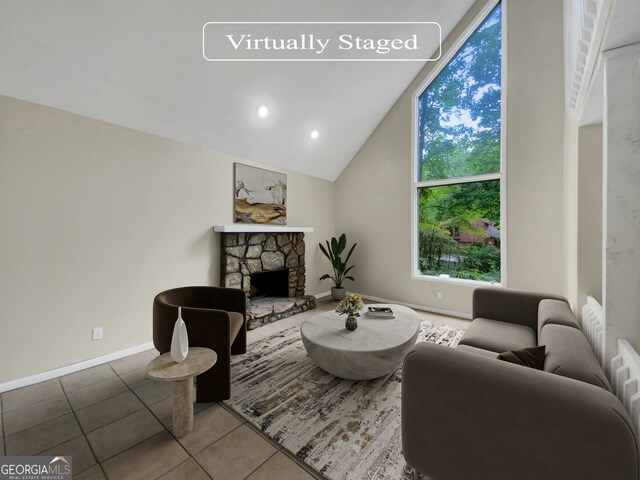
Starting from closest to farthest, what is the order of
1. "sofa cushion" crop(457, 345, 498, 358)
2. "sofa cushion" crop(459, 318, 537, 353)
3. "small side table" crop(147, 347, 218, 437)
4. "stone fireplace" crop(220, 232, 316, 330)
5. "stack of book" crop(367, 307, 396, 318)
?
"small side table" crop(147, 347, 218, 437)
"sofa cushion" crop(457, 345, 498, 358)
"sofa cushion" crop(459, 318, 537, 353)
"stack of book" crop(367, 307, 396, 318)
"stone fireplace" crop(220, 232, 316, 330)

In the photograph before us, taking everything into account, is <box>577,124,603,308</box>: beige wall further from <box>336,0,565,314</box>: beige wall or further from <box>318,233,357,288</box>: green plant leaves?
<box>318,233,357,288</box>: green plant leaves

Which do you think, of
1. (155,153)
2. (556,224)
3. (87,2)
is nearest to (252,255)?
(155,153)

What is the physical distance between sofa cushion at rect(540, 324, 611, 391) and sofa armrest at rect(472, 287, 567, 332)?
2.71 ft

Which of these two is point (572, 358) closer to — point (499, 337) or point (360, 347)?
point (499, 337)

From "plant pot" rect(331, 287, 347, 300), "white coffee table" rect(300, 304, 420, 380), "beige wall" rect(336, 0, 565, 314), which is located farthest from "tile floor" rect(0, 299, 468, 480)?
"beige wall" rect(336, 0, 565, 314)

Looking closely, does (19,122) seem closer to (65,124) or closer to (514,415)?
(65,124)

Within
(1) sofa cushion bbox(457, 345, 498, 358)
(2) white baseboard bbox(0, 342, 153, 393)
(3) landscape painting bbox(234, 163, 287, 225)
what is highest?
(3) landscape painting bbox(234, 163, 287, 225)

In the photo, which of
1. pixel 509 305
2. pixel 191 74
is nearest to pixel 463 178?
pixel 509 305

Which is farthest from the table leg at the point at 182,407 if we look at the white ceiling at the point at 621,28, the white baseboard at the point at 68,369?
the white ceiling at the point at 621,28

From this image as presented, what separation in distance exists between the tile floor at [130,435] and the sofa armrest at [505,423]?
27.6 inches

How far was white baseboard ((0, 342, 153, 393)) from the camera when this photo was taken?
6.97 feet

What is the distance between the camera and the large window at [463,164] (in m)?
3.69

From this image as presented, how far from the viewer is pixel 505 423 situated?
1000 mm

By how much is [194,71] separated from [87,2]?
0.87 m
